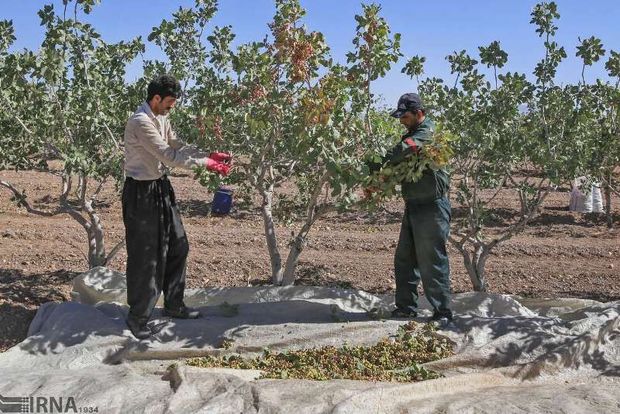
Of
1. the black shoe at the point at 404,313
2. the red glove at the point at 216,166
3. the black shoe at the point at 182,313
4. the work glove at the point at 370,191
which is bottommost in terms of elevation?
the black shoe at the point at 182,313

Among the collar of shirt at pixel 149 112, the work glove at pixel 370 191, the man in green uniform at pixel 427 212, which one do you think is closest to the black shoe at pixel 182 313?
the collar of shirt at pixel 149 112

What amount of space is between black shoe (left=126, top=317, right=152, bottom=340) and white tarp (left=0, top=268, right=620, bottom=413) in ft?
0.19

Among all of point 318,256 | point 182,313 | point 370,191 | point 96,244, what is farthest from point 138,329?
point 318,256

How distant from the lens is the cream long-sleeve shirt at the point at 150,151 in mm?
4672

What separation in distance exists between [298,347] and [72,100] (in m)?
2.97

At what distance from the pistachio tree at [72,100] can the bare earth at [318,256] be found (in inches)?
41.6

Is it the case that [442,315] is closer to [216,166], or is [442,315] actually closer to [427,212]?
[427,212]

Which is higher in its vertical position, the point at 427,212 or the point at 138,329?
the point at 427,212

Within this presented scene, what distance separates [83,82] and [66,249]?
3053 mm

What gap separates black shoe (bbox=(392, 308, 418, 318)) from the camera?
530cm

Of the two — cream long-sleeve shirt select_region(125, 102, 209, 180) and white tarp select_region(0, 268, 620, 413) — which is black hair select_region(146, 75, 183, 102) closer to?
cream long-sleeve shirt select_region(125, 102, 209, 180)

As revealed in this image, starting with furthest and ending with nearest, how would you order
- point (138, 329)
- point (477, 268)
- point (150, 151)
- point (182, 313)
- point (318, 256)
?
point (318, 256), point (477, 268), point (182, 313), point (138, 329), point (150, 151)

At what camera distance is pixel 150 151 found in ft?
15.6

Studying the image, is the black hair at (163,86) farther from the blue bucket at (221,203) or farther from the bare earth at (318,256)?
the blue bucket at (221,203)
